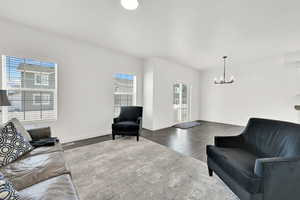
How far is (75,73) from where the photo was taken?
10.7 feet

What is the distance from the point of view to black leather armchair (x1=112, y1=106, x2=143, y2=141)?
330 cm

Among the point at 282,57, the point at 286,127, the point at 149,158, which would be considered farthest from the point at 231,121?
the point at 149,158

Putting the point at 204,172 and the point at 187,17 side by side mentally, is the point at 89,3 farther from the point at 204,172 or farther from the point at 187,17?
the point at 204,172

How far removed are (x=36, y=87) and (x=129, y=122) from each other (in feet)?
7.66

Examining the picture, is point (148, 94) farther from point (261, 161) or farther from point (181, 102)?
point (261, 161)

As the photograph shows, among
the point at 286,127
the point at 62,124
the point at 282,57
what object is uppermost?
the point at 282,57

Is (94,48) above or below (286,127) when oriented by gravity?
above

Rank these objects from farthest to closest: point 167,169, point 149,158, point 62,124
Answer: point 62,124 < point 149,158 < point 167,169

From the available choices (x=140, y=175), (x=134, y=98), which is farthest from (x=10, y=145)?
(x=134, y=98)

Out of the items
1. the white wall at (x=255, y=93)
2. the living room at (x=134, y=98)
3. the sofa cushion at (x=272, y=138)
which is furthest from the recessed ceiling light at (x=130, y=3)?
the white wall at (x=255, y=93)

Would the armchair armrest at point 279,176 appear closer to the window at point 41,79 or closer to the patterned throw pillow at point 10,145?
the patterned throw pillow at point 10,145

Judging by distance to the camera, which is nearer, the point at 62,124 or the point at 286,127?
the point at 286,127

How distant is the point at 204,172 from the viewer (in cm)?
199

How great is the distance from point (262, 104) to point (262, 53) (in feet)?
6.33
